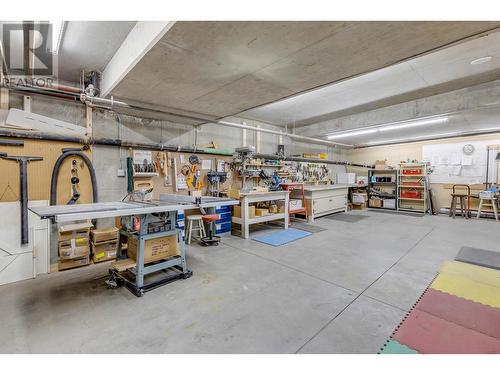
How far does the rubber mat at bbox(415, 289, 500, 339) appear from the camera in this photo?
180 centimetres

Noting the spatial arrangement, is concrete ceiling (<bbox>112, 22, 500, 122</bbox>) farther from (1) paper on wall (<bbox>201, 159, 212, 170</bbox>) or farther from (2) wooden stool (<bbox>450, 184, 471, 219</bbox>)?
(2) wooden stool (<bbox>450, 184, 471, 219</bbox>)

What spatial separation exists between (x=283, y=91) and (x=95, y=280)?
338 cm

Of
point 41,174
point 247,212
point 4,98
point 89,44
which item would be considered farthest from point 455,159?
point 4,98

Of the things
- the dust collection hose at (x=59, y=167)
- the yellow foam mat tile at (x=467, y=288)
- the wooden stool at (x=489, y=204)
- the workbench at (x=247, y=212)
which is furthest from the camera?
the wooden stool at (x=489, y=204)

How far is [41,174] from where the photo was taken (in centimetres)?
314

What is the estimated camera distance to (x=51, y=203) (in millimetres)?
3129

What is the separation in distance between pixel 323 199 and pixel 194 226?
3.85 m

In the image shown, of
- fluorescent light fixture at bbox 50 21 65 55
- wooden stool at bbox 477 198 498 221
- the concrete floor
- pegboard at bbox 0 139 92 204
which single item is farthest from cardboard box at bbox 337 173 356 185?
fluorescent light fixture at bbox 50 21 65 55

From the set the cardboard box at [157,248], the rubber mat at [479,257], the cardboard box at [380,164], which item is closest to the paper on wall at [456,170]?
the cardboard box at [380,164]

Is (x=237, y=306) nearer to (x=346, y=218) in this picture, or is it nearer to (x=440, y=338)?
(x=440, y=338)

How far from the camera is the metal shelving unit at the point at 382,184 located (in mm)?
8593

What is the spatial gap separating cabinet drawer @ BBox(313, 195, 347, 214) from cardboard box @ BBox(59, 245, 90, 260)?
5.12 metres

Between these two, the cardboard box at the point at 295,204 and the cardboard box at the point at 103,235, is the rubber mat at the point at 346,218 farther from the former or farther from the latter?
the cardboard box at the point at 103,235

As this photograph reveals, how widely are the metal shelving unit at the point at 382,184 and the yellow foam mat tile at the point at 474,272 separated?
585 cm
